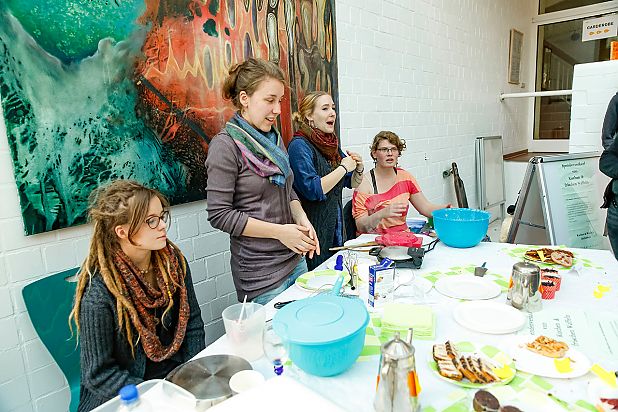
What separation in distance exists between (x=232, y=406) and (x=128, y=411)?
22 cm

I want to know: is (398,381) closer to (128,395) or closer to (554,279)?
(128,395)

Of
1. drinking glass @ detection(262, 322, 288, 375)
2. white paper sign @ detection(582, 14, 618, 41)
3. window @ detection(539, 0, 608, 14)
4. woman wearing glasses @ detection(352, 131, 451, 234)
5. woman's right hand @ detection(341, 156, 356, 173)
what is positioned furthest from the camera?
window @ detection(539, 0, 608, 14)

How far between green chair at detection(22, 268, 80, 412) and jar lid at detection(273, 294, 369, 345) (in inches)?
37.8

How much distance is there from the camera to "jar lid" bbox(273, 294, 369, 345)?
90cm

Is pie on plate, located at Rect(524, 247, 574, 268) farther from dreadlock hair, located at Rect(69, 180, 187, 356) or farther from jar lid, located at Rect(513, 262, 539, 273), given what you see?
dreadlock hair, located at Rect(69, 180, 187, 356)

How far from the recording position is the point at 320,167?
213 centimetres

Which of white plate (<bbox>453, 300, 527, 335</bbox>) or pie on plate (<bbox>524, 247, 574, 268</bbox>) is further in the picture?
pie on plate (<bbox>524, 247, 574, 268</bbox>)

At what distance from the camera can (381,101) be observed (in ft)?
10.8

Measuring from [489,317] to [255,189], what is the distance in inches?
35.9

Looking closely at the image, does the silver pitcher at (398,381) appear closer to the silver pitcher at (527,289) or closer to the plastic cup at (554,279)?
the silver pitcher at (527,289)

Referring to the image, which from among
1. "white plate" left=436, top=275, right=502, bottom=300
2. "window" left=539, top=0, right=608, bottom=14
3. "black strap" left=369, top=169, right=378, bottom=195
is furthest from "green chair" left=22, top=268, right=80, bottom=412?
"window" left=539, top=0, right=608, bottom=14

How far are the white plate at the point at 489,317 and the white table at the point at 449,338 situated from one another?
17 millimetres

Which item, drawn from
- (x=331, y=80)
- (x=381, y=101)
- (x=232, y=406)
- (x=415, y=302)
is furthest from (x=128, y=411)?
(x=381, y=101)

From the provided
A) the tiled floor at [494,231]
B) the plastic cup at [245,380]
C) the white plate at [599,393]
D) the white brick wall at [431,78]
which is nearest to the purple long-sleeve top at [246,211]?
the plastic cup at [245,380]
